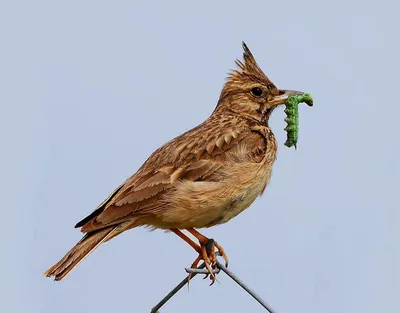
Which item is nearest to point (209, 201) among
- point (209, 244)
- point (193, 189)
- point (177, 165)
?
point (193, 189)

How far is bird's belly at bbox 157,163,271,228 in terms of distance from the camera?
25.2ft

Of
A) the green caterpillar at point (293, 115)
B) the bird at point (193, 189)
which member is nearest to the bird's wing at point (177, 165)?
the bird at point (193, 189)

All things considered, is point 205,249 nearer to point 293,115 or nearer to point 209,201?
point 209,201

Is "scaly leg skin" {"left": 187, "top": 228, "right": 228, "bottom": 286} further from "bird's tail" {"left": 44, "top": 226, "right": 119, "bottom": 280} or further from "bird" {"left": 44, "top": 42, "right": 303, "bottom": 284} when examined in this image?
"bird's tail" {"left": 44, "top": 226, "right": 119, "bottom": 280}

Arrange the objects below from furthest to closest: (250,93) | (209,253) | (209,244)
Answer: (250,93)
(209,253)
(209,244)

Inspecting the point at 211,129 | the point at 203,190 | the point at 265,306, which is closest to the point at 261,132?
the point at 211,129

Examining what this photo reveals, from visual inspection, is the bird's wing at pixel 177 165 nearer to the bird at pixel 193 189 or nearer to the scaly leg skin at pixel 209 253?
the bird at pixel 193 189

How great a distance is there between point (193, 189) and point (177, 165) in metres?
0.26

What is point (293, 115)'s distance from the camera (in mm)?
8273

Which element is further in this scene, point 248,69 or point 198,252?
point 248,69

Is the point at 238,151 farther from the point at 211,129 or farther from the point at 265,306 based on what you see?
the point at 265,306

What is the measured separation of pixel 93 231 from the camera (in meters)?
7.35

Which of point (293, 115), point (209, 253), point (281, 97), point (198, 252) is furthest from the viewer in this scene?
point (281, 97)

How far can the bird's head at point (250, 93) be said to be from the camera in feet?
29.7
